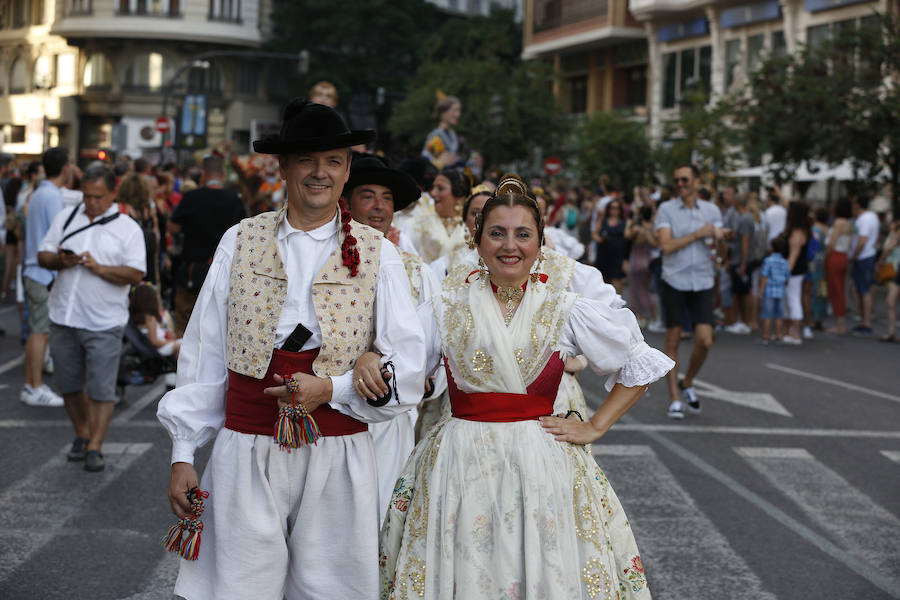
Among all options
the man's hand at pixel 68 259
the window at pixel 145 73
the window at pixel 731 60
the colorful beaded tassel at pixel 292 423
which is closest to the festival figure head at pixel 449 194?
the man's hand at pixel 68 259

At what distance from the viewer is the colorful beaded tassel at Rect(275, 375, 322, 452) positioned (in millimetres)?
3650

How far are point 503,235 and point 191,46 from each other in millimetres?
60664

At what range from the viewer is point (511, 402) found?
4133mm

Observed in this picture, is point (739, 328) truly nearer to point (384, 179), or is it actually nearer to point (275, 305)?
point (384, 179)

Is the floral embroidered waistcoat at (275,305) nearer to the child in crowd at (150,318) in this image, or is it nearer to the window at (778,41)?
the child in crowd at (150,318)

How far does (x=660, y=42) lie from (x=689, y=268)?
38433 millimetres

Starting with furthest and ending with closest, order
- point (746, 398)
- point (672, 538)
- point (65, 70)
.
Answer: point (65, 70) < point (746, 398) < point (672, 538)

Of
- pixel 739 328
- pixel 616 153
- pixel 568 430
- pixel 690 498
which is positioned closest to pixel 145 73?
pixel 616 153

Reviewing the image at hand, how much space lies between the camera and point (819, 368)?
47.5ft

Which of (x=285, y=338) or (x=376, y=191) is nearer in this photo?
(x=285, y=338)

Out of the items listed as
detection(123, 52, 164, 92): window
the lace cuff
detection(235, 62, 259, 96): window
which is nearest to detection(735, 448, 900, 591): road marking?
the lace cuff

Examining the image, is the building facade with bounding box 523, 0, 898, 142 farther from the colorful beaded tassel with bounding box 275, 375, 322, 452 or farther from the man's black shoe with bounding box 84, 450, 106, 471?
the colorful beaded tassel with bounding box 275, 375, 322, 452

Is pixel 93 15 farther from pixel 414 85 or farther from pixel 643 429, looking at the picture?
pixel 643 429

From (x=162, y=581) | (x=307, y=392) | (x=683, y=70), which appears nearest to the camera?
(x=307, y=392)
